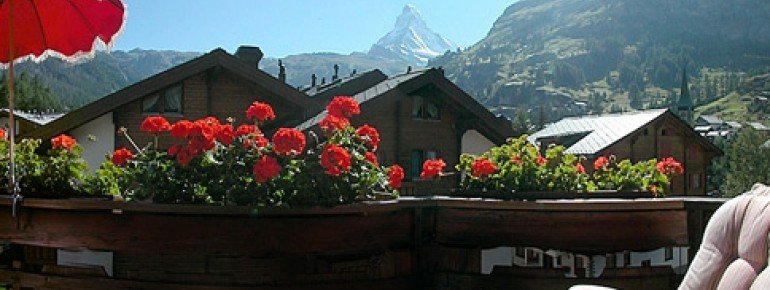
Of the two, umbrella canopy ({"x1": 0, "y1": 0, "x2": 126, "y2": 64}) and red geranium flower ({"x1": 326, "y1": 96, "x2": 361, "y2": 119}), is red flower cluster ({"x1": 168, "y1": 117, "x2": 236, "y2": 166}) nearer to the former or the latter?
red geranium flower ({"x1": 326, "y1": 96, "x2": 361, "y2": 119})

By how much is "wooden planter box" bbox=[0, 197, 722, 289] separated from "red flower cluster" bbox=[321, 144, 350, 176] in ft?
0.57

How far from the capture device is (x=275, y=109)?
600 inches

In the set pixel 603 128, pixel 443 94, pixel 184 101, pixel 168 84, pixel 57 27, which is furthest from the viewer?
pixel 603 128

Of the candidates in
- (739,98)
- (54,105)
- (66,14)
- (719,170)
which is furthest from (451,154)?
(739,98)

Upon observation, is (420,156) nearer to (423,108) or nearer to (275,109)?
(423,108)

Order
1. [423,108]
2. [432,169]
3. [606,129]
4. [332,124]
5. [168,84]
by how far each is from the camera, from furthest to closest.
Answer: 1. [606,129]
2. [423,108]
3. [168,84]
4. [432,169]
5. [332,124]

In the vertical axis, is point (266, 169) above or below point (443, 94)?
below

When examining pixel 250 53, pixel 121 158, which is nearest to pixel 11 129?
pixel 121 158

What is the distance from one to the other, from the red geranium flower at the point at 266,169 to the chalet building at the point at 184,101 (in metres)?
10.8

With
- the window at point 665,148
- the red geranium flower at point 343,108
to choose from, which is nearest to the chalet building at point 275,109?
the red geranium flower at point 343,108

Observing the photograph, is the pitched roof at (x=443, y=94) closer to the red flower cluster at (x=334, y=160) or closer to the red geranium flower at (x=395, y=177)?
the red geranium flower at (x=395, y=177)

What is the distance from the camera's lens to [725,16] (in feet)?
581

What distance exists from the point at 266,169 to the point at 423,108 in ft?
46.6

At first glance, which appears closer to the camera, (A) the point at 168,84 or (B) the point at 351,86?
(A) the point at 168,84
